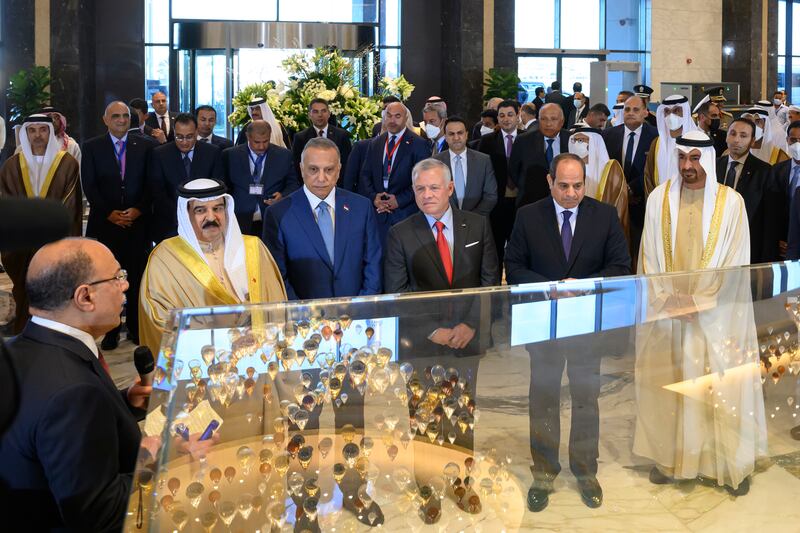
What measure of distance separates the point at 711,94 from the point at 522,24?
779cm

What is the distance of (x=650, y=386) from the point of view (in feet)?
11.0

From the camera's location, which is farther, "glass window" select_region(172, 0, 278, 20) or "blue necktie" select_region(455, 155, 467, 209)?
"glass window" select_region(172, 0, 278, 20)

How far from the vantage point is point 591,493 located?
9.45 feet

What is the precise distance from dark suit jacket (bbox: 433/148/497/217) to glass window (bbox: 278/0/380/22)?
10.6 meters

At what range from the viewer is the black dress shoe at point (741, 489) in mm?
3045

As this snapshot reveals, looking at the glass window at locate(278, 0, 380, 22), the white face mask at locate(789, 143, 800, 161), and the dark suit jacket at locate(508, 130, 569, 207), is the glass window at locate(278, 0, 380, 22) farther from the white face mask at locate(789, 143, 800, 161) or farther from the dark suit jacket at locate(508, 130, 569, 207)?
the white face mask at locate(789, 143, 800, 161)

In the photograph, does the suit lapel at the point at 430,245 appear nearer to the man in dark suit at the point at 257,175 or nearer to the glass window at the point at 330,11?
the man in dark suit at the point at 257,175

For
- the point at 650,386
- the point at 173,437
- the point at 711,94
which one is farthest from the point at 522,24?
the point at 173,437

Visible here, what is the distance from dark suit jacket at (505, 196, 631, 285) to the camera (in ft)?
14.4

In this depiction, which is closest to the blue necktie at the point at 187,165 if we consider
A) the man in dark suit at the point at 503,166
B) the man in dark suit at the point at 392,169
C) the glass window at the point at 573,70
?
the man in dark suit at the point at 392,169

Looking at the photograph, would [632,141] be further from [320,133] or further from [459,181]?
[320,133]

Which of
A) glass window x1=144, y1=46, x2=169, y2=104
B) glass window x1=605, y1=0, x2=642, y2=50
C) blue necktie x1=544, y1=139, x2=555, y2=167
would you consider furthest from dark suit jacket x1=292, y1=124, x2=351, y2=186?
glass window x1=605, y1=0, x2=642, y2=50

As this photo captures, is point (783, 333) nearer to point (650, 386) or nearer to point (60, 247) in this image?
point (650, 386)

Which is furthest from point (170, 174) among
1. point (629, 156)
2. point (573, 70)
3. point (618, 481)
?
point (573, 70)
